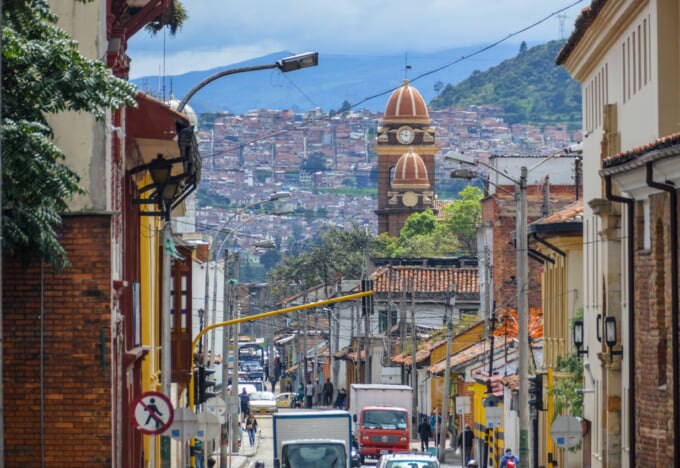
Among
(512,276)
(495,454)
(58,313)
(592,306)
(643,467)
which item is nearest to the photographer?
(58,313)

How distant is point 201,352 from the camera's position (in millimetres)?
48250

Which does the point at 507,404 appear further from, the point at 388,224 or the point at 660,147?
the point at 388,224

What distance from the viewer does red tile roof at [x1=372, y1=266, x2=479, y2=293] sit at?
9344cm

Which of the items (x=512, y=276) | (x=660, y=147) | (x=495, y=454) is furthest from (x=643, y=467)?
(x=512, y=276)

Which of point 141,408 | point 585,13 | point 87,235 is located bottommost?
point 141,408

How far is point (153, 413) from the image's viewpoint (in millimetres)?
22641

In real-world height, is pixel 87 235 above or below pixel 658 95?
below

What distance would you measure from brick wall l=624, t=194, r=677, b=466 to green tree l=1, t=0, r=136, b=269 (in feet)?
30.2

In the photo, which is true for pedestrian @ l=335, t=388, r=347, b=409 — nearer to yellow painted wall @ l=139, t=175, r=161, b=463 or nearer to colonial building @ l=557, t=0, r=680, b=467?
colonial building @ l=557, t=0, r=680, b=467

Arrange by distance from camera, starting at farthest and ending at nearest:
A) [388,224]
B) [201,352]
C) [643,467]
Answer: [388,224] → [201,352] → [643,467]

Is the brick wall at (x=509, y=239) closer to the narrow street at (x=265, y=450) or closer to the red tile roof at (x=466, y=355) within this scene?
the red tile roof at (x=466, y=355)

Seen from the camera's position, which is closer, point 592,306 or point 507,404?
point 592,306

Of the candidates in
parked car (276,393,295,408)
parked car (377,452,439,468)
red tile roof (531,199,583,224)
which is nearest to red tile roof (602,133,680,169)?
parked car (377,452,439,468)

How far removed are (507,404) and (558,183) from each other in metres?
20.1
